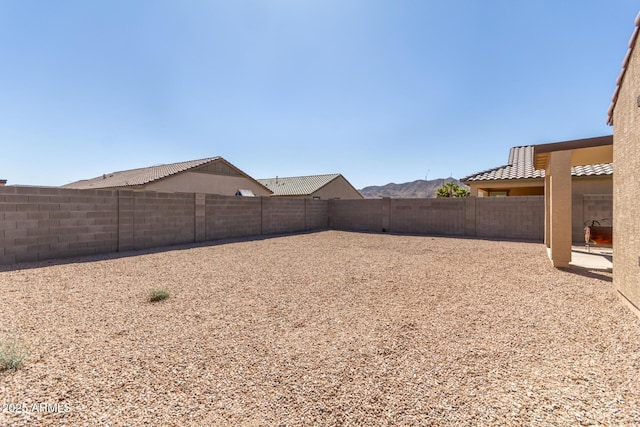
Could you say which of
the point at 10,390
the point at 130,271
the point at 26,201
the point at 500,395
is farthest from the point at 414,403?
the point at 26,201

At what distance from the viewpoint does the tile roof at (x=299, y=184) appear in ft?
107

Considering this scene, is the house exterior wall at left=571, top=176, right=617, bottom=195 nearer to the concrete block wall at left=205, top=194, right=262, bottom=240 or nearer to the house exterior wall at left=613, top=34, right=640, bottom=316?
the house exterior wall at left=613, top=34, right=640, bottom=316

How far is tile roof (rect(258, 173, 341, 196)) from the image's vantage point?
32.5m

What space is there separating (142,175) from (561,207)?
27.5 m

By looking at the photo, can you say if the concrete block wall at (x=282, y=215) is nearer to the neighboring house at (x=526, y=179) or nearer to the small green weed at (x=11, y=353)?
the neighboring house at (x=526, y=179)

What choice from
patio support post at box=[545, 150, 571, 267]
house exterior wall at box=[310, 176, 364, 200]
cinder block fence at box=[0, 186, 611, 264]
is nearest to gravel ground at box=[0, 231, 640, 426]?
patio support post at box=[545, 150, 571, 267]

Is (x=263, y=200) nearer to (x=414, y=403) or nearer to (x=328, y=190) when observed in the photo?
(x=414, y=403)

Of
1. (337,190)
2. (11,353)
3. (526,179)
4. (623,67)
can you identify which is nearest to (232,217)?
(11,353)

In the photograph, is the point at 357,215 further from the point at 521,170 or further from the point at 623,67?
the point at 623,67

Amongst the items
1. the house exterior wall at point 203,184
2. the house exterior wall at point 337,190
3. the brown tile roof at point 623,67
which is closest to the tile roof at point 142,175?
the house exterior wall at point 203,184

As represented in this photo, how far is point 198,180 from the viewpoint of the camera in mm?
22297

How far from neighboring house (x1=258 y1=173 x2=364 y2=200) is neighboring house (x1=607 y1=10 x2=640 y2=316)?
87.4 ft

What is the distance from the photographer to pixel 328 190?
33.2 metres

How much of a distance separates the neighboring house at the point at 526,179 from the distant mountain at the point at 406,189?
3418 inches
